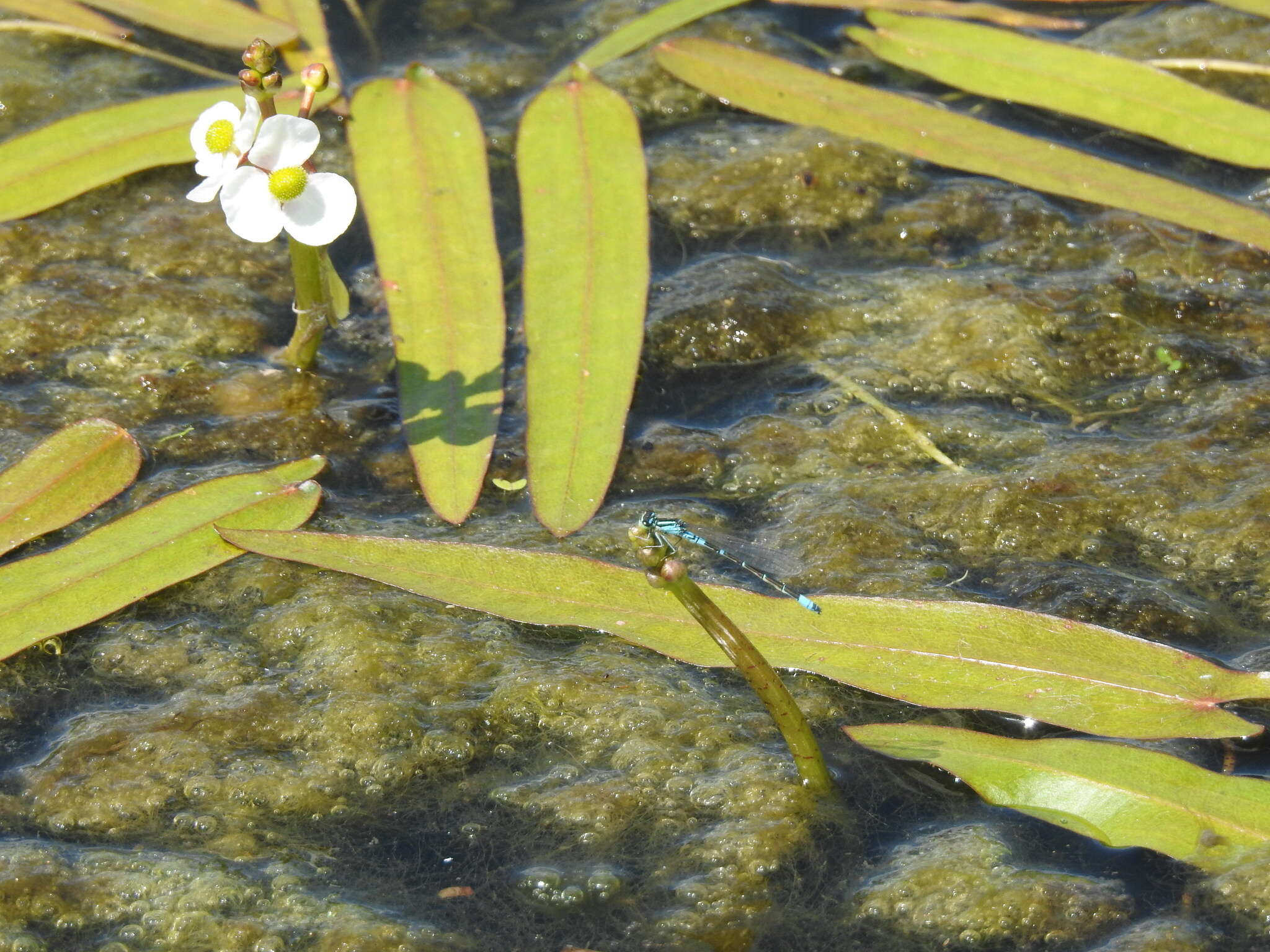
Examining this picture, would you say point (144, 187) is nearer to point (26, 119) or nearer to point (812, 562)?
point (26, 119)

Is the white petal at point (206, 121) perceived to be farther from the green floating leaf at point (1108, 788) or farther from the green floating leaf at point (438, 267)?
the green floating leaf at point (1108, 788)

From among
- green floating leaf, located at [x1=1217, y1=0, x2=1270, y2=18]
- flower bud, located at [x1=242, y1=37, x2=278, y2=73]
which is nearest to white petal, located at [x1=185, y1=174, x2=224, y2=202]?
flower bud, located at [x1=242, y1=37, x2=278, y2=73]

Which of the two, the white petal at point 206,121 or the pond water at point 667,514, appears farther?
the white petal at point 206,121

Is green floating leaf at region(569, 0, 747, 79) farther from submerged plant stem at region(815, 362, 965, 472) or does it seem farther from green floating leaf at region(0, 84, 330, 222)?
submerged plant stem at region(815, 362, 965, 472)

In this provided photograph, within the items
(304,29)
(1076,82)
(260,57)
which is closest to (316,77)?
(260,57)

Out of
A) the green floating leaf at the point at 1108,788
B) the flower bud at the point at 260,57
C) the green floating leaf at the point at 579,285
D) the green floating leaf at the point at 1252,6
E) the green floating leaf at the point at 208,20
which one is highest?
the flower bud at the point at 260,57

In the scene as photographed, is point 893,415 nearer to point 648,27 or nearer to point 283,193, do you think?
point 283,193

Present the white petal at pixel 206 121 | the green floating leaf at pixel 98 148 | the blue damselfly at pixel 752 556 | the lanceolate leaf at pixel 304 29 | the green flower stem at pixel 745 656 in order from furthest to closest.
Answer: the lanceolate leaf at pixel 304 29 → the green floating leaf at pixel 98 148 → the blue damselfly at pixel 752 556 → the white petal at pixel 206 121 → the green flower stem at pixel 745 656

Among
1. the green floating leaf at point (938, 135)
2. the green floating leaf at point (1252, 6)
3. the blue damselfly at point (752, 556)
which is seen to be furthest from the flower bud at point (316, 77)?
the green floating leaf at point (1252, 6)
